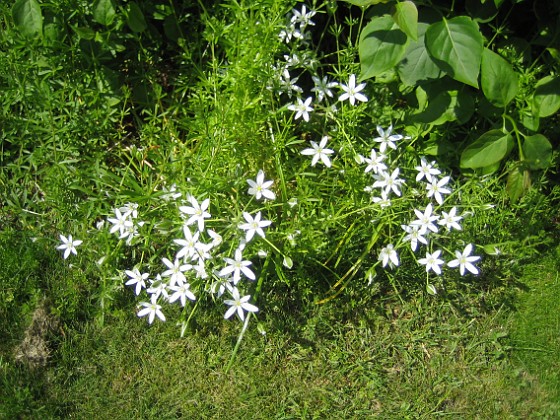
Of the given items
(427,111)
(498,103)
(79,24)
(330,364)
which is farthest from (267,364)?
(79,24)

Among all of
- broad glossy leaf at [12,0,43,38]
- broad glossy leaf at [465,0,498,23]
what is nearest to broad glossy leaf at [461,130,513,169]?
broad glossy leaf at [465,0,498,23]

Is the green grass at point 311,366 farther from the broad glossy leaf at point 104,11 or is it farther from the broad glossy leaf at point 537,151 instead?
the broad glossy leaf at point 104,11

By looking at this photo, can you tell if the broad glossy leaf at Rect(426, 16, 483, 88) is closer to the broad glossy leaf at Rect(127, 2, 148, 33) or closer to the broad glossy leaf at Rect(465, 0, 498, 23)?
the broad glossy leaf at Rect(465, 0, 498, 23)

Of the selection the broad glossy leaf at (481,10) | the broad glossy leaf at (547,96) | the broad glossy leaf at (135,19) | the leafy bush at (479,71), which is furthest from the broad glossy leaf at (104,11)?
the broad glossy leaf at (547,96)

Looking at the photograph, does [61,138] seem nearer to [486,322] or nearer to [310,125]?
[310,125]

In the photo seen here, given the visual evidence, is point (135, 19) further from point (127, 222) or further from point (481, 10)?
point (481, 10)

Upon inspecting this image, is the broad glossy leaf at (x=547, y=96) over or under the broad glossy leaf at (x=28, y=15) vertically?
under
